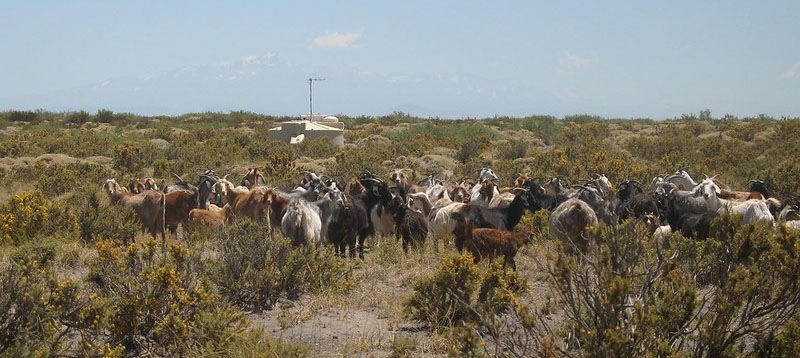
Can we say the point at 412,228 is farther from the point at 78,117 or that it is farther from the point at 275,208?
the point at 78,117

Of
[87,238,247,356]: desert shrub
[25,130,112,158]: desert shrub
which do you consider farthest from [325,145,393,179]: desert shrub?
[87,238,247,356]: desert shrub

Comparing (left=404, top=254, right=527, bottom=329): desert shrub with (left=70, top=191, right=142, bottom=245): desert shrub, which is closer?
(left=404, top=254, right=527, bottom=329): desert shrub

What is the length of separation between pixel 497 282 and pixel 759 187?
30.4 feet

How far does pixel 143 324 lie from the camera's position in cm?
678

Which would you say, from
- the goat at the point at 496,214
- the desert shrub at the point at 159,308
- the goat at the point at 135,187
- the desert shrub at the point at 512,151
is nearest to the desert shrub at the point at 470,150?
the desert shrub at the point at 512,151

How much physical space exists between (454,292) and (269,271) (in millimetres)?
2328

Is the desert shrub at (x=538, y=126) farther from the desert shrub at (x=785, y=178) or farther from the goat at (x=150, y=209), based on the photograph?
the goat at (x=150, y=209)

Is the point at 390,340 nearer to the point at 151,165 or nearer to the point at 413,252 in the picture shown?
the point at 413,252

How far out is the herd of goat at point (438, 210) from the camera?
10102 mm

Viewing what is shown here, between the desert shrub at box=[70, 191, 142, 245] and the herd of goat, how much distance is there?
43cm

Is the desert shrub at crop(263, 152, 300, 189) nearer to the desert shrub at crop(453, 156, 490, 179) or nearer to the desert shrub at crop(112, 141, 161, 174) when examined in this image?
the desert shrub at crop(112, 141, 161, 174)

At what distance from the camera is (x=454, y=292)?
764 centimetres

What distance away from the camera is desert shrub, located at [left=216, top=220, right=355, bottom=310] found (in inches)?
332

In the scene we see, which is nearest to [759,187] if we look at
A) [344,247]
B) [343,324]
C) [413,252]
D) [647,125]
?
[413,252]
